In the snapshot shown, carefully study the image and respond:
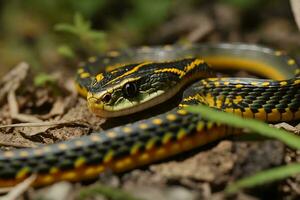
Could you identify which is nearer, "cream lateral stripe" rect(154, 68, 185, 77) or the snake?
the snake

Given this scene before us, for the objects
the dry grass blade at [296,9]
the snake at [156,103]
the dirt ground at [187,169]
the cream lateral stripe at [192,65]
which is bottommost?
the dirt ground at [187,169]

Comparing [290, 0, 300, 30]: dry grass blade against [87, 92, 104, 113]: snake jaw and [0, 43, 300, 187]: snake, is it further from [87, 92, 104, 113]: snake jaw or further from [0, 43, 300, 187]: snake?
[87, 92, 104, 113]: snake jaw

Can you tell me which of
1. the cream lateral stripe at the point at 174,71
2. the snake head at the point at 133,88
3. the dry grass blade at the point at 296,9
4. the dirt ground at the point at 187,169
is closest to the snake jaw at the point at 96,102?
the snake head at the point at 133,88

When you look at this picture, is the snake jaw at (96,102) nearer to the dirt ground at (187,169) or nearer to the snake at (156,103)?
the snake at (156,103)

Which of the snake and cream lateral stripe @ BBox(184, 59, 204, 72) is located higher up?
cream lateral stripe @ BBox(184, 59, 204, 72)

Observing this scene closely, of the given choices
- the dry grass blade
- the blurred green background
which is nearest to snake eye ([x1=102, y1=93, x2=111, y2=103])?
the dry grass blade

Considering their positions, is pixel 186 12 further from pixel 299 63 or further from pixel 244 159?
pixel 244 159

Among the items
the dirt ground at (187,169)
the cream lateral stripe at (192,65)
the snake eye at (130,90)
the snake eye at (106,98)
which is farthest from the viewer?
the cream lateral stripe at (192,65)

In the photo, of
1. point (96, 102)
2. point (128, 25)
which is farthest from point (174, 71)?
point (128, 25)

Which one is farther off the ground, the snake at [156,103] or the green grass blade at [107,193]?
the snake at [156,103]
